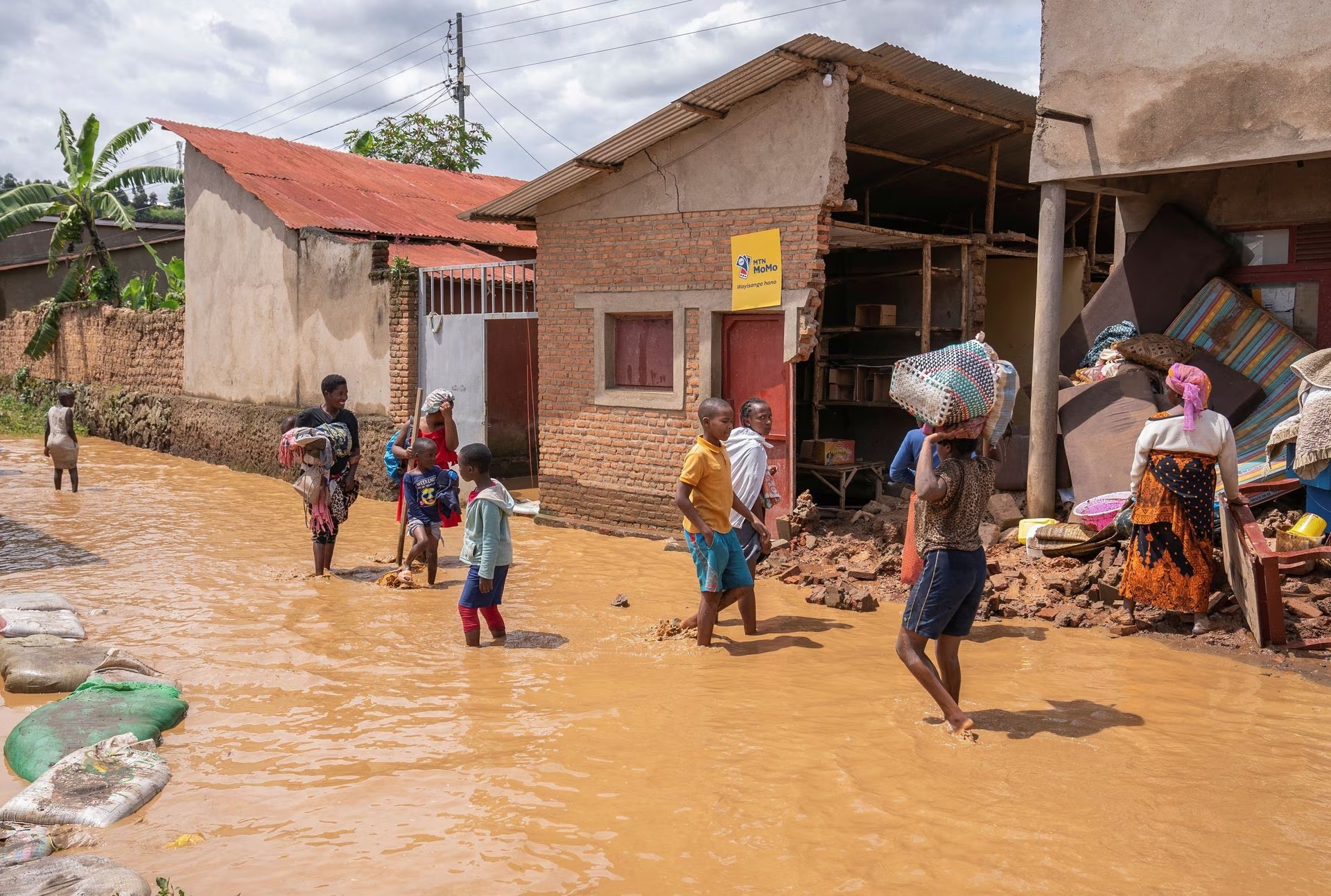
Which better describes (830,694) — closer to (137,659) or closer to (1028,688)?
(1028,688)

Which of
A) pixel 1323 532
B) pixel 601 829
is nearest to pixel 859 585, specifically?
pixel 1323 532

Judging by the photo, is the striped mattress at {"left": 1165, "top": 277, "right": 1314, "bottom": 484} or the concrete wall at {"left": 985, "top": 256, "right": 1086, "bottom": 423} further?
the concrete wall at {"left": 985, "top": 256, "right": 1086, "bottom": 423}

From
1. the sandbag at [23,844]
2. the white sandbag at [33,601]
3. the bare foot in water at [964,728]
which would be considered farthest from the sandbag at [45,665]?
the bare foot in water at [964,728]

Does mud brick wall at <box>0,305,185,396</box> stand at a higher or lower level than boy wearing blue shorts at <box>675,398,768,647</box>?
higher

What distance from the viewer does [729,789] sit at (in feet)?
15.4

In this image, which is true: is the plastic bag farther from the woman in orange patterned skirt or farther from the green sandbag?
the green sandbag

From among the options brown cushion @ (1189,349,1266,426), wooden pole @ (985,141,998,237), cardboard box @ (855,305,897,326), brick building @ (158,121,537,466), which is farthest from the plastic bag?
brick building @ (158,121,537,466)

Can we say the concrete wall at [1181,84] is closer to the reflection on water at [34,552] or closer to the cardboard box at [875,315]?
the cardboard box at [875,315]

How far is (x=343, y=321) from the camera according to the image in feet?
50.5

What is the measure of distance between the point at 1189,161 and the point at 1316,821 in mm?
6250

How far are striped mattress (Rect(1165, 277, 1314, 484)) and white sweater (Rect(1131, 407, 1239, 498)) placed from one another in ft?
8.28

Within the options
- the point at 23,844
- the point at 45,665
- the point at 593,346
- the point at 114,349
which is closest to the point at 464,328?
the point at 593,346

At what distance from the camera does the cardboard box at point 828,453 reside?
11.7m

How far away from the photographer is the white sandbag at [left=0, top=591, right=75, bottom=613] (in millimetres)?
7574
